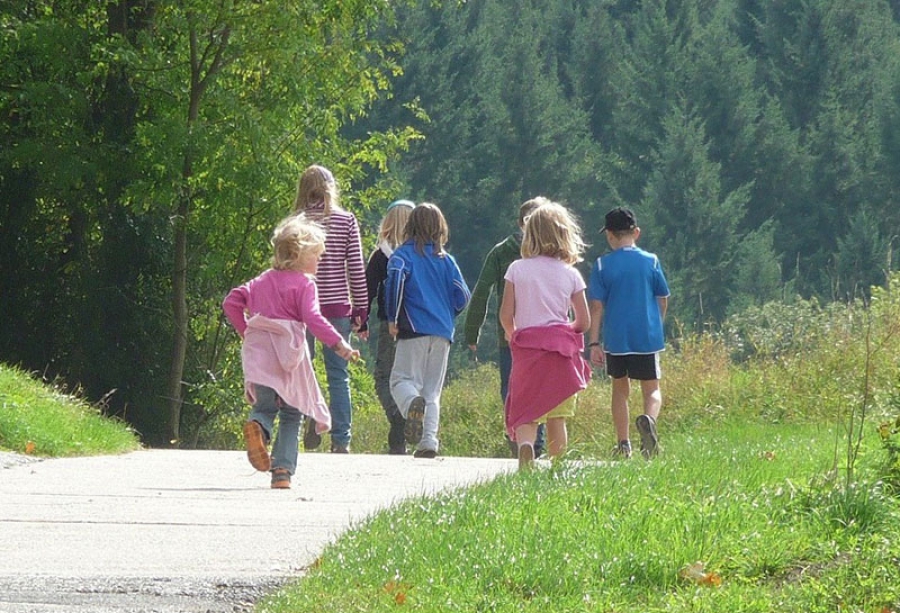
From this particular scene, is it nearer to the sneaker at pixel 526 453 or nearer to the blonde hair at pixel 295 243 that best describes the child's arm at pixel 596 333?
the sneaker at pixel 526 453

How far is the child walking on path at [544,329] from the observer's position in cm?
923

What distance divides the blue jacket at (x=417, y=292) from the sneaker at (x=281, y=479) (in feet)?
10.7

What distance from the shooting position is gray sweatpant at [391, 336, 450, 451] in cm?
1272

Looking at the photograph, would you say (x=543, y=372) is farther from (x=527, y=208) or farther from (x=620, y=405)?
(x=527, y=208)

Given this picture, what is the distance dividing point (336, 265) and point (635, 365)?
2.96m

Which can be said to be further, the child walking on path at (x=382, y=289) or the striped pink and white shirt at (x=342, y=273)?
the child walking on path at (x=382, y=289)

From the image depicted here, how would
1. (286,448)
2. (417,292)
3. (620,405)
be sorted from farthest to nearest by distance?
(417,292), (620,405), (286,448)

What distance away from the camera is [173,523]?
7.69 meters

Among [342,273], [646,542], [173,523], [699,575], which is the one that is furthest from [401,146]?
[699,575]

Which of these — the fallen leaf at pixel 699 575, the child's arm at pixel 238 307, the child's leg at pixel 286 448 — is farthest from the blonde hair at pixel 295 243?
the fallen leaf at pixel 699 575

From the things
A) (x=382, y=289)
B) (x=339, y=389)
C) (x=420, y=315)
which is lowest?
(x=339, y=389)

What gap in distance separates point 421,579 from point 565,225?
4.26 metres

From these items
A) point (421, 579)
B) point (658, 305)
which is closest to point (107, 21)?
point (658, 305)

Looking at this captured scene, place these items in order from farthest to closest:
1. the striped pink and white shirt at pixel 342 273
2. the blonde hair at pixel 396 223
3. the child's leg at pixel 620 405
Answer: the blonde hair at pixel 396 223, the striped pink and white shirt at pixel 342 273, the child's leg at pixel 620 405
